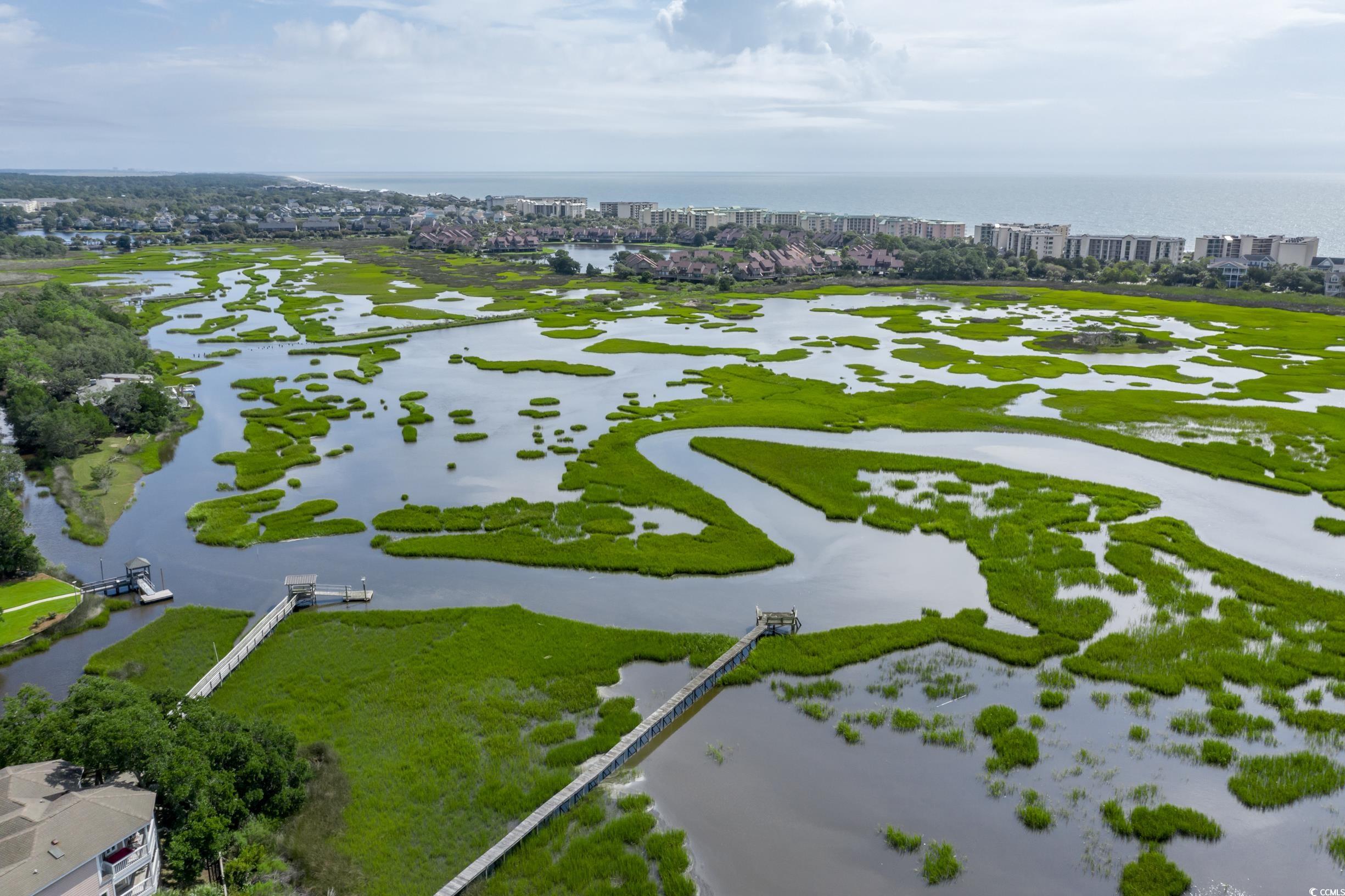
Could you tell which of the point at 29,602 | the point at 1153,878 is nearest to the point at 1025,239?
the point at 1153,878

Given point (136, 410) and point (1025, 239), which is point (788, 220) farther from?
point (136, 410)

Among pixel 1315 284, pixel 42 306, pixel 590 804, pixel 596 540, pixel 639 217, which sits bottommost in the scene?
pixel 590 804

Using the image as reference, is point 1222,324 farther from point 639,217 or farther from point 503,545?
point 639,217

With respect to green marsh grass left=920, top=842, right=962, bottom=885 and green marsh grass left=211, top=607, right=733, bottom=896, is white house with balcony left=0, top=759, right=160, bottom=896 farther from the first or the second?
green marsh grass left=920, top=842, right=962, bottom=885

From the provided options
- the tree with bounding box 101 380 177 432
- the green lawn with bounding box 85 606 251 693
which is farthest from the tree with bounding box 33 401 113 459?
the green lawn with bounding box 85 606 251 693

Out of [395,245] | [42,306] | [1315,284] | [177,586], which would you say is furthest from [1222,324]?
[395,245]

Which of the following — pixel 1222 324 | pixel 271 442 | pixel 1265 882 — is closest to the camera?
pixel 1265 882

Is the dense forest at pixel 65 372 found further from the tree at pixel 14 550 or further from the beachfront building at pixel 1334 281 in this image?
the beachfront building at pixel 1334 281
